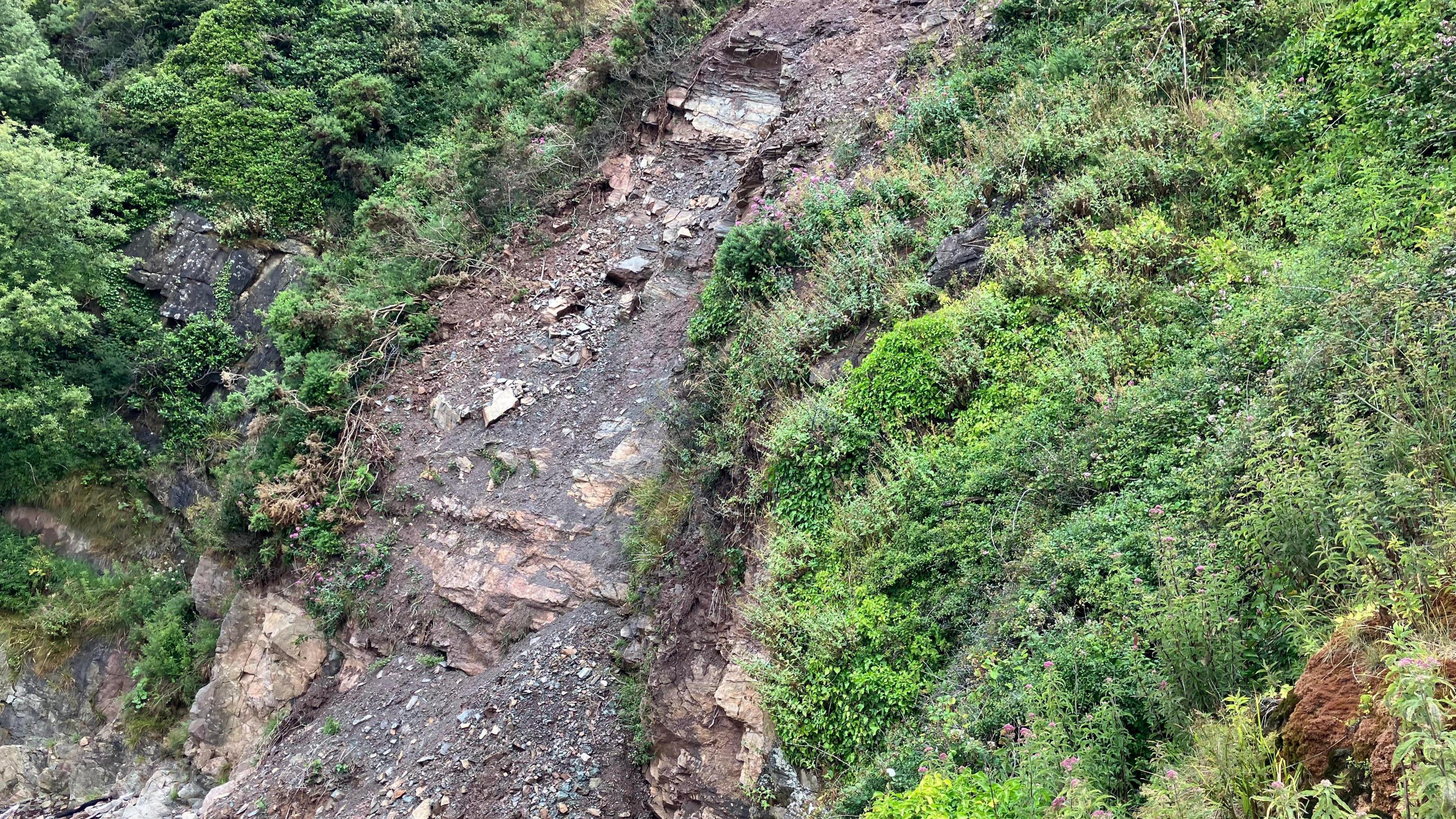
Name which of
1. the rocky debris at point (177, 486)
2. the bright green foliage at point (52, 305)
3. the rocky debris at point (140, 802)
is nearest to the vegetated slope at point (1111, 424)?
the rocky debris at point (140, 802)

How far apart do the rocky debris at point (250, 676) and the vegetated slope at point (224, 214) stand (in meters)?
0.65

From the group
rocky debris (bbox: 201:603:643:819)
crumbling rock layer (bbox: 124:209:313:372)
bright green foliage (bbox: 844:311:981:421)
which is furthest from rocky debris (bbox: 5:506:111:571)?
bright green foliage (bbox: 844:311:981:421)

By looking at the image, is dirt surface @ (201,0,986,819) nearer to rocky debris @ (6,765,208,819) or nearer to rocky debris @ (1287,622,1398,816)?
rocky debris @ (6,765,208,819)

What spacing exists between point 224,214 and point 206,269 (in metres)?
1.01

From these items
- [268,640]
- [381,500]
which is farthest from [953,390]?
[268,640]

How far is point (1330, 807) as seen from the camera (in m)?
1.90

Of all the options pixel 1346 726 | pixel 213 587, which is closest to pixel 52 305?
pixel 213 587

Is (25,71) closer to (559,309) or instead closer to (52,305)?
(52,305)

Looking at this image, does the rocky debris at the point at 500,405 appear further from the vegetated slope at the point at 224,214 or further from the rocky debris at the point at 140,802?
the rocky debris at the point at 140,802

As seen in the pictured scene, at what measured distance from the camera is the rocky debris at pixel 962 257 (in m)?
6.34

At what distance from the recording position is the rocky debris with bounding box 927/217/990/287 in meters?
6.34

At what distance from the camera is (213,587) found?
34.2 feet

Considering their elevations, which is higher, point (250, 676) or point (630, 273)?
point (630, 273)

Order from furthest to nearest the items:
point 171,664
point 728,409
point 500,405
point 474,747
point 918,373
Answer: point 171,664, point 500,405, point 728,409, point 474,747, point 918,373
